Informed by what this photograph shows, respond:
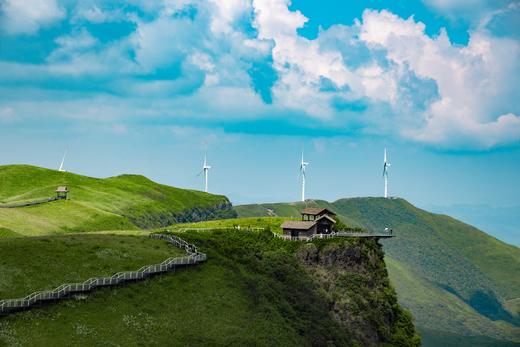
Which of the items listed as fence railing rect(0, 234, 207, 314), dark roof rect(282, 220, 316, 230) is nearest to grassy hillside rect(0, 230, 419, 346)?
fence railing rect(0, 234, 207, 314)

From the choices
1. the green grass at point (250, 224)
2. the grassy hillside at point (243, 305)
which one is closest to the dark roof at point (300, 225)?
the grassy hillside at point (243, 305)

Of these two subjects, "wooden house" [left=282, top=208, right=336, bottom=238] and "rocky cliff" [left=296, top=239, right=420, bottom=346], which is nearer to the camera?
"rocky cliff" [left=296, top=239, right=420, bottom=346]

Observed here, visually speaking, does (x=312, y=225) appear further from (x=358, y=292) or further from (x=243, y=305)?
(x=243, y=305)

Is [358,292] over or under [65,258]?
under

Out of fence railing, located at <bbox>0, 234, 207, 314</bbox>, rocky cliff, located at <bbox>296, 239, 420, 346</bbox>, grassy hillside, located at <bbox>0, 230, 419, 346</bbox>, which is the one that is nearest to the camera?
fence railing, located at <bbox>0, 234, 207, 314</bbox>

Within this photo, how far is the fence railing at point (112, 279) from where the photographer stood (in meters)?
83.1

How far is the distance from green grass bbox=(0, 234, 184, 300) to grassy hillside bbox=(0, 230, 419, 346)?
1318 mm

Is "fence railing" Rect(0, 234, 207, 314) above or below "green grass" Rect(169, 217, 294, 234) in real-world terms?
below

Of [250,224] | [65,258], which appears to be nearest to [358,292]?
[250,224]

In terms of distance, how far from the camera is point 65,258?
103 m

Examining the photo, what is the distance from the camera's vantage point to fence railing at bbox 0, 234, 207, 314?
83062mm

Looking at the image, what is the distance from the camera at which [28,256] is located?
327 ft

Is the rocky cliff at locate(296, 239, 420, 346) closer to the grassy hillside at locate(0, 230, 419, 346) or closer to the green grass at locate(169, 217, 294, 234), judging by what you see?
the grassy hillside at locate(0, 230, 419, 346)

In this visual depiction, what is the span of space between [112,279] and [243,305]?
25457mm
